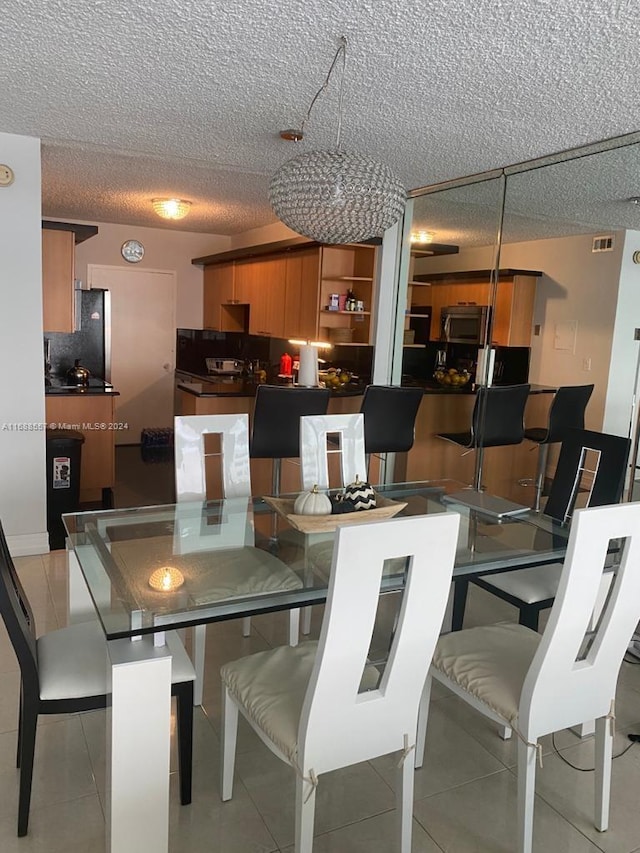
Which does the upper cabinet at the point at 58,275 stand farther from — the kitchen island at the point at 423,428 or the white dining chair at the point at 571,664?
the white dining chair at the point at 571,664

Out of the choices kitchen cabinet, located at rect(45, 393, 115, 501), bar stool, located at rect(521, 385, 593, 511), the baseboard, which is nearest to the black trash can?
kitchen cabinet, located at rect(45, 393, 115, 501)

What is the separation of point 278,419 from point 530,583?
1.90m

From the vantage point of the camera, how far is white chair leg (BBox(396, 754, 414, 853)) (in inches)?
69.0

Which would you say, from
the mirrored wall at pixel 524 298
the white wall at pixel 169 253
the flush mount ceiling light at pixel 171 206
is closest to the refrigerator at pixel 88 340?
the flush mount ceiling light at pixel 171 206

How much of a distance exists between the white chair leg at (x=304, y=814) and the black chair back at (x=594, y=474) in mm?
1785

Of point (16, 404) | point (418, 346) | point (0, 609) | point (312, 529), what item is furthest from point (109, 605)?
point (418, 346)

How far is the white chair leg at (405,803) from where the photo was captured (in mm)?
1752

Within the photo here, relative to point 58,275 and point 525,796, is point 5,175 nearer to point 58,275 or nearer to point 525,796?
point 58,275

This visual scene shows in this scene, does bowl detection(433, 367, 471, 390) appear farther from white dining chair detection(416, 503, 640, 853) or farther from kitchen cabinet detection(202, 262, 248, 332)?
kitchen cabinet detection(202, 262, 248, 332)

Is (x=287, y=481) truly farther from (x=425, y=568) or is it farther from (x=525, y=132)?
(x=425, y=568)

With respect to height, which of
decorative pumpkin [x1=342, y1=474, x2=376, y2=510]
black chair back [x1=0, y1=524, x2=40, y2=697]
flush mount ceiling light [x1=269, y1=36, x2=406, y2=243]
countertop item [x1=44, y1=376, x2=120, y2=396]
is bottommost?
black chair back [x1=0, y1=524, x2=40, y2=697]

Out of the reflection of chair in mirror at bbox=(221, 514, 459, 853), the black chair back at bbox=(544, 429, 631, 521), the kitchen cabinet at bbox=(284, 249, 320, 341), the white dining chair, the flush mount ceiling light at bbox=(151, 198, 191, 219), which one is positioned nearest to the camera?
the reflection of chair in mirror at bbox=(221, 514, 459, 853)

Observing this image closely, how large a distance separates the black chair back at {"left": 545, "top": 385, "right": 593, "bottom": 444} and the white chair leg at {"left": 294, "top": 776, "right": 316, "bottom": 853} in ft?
8.61

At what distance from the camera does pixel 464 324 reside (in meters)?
4.61
